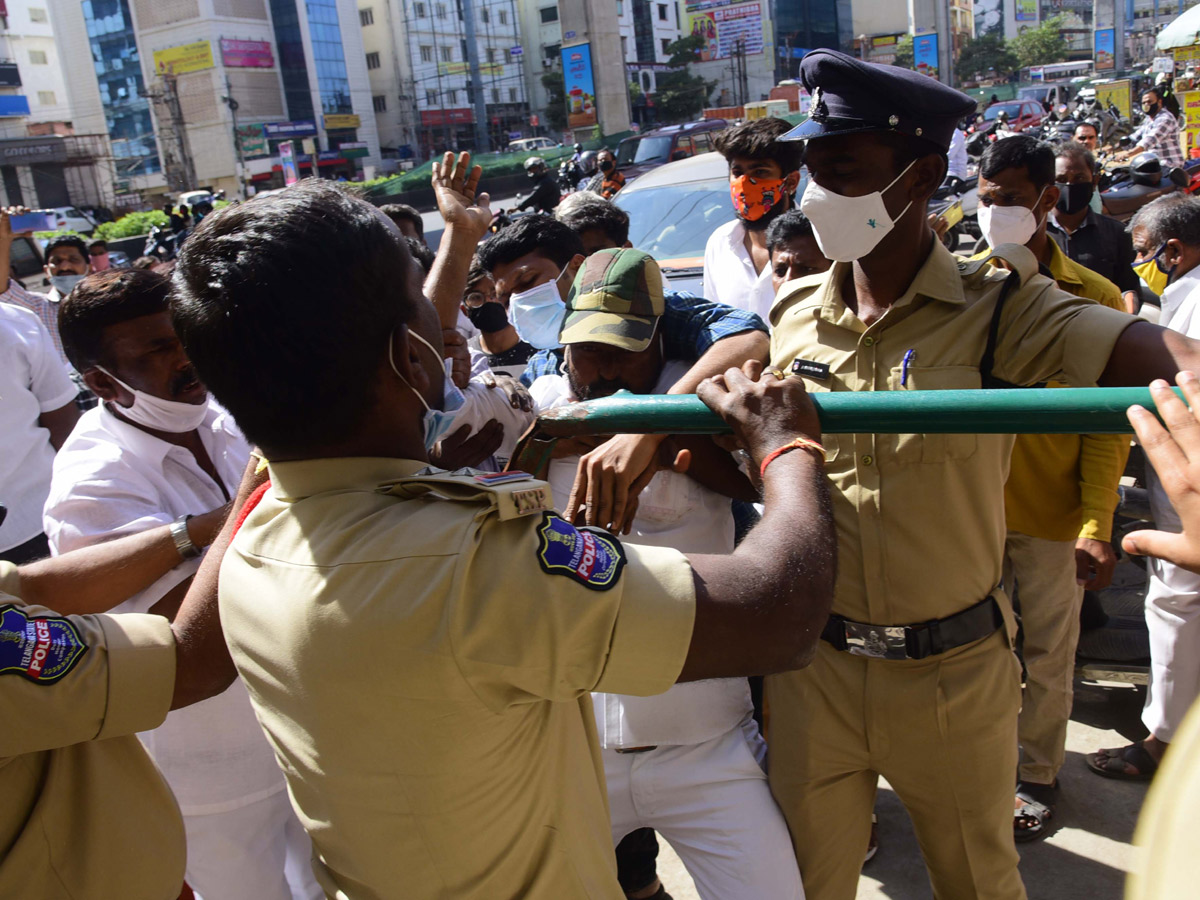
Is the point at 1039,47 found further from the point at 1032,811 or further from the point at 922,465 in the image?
the point at 922,465

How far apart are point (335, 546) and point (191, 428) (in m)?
1.41

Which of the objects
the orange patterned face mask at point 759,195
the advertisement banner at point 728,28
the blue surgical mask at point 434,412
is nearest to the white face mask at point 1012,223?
the orange patterned face mask at point 759,195

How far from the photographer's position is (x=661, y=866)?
2998 mm

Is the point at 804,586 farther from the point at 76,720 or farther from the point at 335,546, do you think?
the point at 76,720

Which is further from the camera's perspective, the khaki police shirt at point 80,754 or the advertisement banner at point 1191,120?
the advertisement banner at point 1191,120

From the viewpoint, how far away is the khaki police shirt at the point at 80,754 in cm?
138

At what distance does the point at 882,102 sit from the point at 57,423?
347cm

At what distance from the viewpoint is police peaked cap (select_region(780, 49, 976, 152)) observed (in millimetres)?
1884

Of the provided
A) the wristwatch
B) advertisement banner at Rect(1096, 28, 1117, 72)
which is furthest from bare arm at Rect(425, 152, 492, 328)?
advertisement banner at Rect(1096, 28, 1117, 72)

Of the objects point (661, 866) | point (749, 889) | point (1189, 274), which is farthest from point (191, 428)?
→ point (1189, 274)

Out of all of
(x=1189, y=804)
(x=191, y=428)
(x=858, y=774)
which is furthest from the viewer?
(x=191, y=428)

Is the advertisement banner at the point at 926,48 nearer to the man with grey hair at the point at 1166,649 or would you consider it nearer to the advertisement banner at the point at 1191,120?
the advertisement banner at the point at 1191,120

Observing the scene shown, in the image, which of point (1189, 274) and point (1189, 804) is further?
point (1189, 274)

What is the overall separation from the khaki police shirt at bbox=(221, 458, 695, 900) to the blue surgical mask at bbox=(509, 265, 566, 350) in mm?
2055
